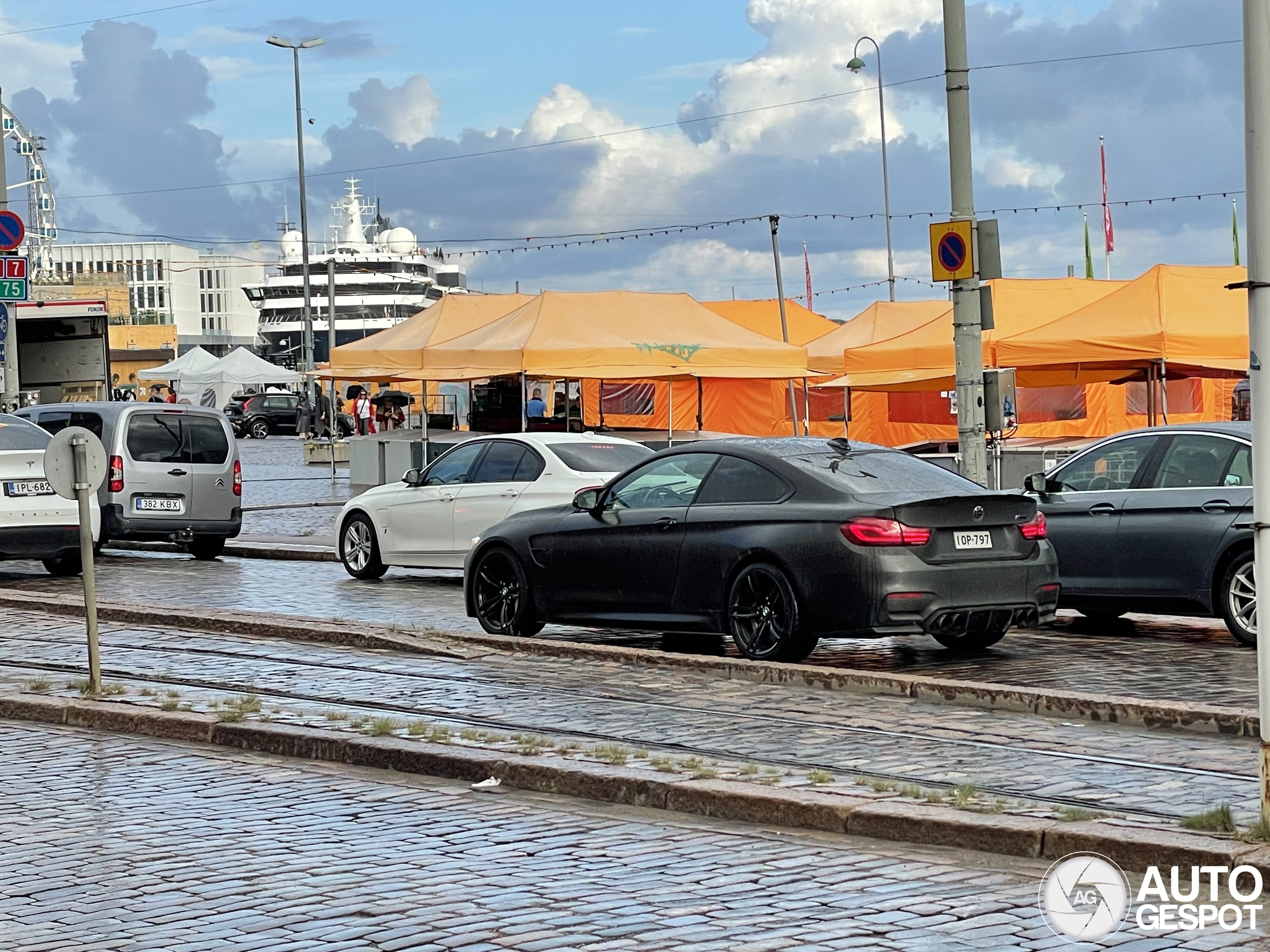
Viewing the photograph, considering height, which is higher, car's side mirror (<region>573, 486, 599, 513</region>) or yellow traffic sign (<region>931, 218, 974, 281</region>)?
yellow traffic sign (<region>931, 218, 974, 281</region>)

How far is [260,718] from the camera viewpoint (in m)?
9.61

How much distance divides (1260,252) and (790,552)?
18.2ft

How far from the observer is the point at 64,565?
2050cm

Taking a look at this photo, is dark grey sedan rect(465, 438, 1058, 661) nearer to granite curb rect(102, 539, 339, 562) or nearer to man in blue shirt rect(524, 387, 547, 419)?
granite curb rect(102, 539, 339, 562)

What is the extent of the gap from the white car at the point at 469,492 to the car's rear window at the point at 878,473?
530 cm

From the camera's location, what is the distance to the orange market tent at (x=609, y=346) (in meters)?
29.0

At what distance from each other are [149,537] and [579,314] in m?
10.3

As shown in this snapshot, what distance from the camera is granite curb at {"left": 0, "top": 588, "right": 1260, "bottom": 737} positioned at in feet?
30.3

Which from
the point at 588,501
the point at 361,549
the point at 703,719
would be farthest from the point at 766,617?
the point at 361,549

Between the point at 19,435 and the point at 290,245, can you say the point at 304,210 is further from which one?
the point at 290,245

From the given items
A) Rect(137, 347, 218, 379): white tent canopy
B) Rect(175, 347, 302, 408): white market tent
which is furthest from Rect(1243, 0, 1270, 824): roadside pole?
Rect(137, 347, 218, 379): white tent canopy

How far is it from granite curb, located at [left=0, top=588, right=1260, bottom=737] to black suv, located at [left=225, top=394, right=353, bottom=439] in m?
56.4

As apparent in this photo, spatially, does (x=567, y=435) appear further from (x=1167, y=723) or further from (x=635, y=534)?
(x=1167, y=723)

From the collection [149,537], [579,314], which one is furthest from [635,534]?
[579,314]
